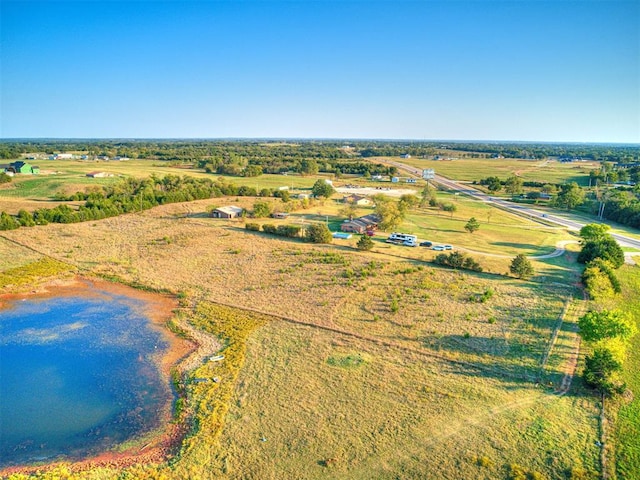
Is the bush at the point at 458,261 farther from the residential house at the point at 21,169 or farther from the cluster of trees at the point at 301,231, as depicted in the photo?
the residential house at the point at 21,169

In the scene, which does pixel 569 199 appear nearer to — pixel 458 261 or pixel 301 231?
pixel 458 261

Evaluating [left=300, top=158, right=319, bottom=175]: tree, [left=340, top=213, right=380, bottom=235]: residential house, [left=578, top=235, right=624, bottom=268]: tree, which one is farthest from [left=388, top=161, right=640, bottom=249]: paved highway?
[left=300, top=158, right=319, bottom=175]: tree

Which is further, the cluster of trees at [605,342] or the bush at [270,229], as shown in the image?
the bush at [270,229]

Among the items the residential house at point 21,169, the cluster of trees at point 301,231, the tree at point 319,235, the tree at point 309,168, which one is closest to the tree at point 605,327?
the tree at point 319,235

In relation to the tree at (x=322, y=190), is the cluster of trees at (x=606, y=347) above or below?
below

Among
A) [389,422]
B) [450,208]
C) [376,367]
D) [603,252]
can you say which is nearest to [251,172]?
[450,208]

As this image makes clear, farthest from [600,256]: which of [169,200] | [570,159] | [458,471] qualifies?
[570,159]
